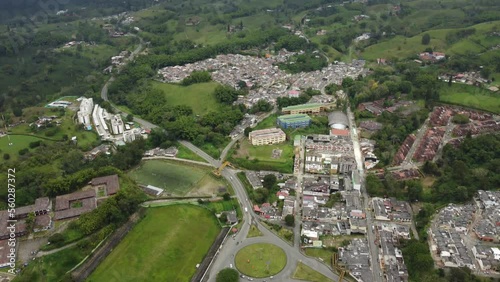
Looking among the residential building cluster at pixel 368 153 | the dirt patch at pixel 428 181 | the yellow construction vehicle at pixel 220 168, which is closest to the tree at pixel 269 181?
the yellow construction vehicle at pixel 220 168

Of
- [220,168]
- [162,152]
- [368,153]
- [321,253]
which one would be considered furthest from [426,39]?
[321,253]

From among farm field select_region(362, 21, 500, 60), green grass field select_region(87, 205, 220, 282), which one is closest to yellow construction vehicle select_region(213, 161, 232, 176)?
green grass field select_region(87, 205, 220, 282)

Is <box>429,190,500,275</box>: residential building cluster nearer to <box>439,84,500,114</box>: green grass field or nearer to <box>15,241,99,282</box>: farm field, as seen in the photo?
<box>439,84,500,114</box>: green grass field

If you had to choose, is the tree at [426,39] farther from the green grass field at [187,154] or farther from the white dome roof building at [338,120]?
the green grass field at [187,154]

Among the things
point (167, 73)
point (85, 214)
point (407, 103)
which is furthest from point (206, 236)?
point (167, 73)

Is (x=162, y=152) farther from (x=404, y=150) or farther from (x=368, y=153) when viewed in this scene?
(x=404, y=150)

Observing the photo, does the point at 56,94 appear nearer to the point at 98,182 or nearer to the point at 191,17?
the point at 98,182
